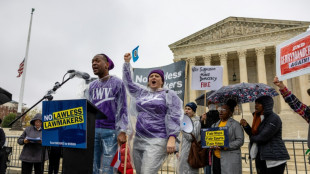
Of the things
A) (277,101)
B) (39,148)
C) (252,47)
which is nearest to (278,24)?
(252,47)

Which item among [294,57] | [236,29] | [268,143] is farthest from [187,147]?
[236,29]

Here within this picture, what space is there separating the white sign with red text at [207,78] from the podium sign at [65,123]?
5.05m

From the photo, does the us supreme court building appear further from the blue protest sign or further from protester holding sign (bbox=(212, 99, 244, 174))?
the blue protest sign

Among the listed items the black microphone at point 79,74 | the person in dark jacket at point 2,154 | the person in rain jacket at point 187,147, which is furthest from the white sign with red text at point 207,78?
the person in dark jacket at point 2,154

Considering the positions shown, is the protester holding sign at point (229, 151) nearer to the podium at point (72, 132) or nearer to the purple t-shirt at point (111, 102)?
the purple t-shirt at point (111, 102)

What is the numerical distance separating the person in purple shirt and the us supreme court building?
23449mm

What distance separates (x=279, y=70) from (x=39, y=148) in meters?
6.04

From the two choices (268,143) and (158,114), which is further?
(268,143)

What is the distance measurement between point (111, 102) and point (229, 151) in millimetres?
2575

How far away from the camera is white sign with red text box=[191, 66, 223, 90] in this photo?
6.98 metres

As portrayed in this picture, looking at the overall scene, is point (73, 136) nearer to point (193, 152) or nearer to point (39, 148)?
point (193, 152)

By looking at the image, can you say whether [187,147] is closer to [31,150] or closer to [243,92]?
[243,92]

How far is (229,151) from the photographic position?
4.43 m

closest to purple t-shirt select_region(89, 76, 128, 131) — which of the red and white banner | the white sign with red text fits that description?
the red and white banner
